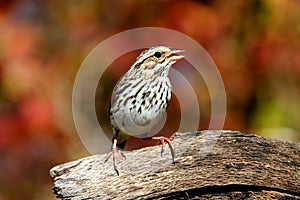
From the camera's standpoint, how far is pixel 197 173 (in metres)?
4.25

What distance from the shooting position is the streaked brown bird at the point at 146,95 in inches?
173

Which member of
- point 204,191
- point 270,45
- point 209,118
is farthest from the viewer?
point 270,45

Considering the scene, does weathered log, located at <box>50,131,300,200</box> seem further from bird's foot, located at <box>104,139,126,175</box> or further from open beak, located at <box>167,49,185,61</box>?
open beak, located at <box>167,49,185,61</box>

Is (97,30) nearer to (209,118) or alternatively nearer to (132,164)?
(209,118)

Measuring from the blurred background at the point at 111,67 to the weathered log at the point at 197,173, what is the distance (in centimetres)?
171

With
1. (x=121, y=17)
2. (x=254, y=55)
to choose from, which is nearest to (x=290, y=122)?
(x=254, y=55)

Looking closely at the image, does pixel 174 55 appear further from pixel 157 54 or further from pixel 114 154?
pixel 114 154

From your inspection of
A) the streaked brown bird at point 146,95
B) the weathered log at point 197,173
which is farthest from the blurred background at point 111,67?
the weathered log at point 197,173

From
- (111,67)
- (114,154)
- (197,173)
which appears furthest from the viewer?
(111,67)

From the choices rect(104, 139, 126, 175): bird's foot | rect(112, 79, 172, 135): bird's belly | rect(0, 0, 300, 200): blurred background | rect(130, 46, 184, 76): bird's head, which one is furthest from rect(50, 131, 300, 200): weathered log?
rect(0, 0, 300, 200): blurred background

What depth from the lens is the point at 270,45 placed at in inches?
249

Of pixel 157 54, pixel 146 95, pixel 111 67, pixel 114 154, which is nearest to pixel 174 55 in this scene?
pixel 157 54

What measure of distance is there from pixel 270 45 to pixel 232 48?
27cm

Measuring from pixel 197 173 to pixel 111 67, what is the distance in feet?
6.34
